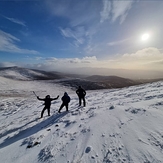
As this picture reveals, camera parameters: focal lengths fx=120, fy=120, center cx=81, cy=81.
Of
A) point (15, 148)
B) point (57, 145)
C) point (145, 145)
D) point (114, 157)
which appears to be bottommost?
point (15, 148)

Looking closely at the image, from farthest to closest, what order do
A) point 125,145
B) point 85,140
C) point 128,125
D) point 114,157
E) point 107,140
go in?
point 128,125
point 85,140
point 107,140
point 125,145
point 114,157

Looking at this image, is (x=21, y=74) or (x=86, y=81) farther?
(x=21, y=74)

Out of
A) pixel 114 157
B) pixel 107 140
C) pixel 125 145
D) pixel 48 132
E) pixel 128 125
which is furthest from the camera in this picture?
pixel 48 132

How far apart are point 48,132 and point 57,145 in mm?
1650

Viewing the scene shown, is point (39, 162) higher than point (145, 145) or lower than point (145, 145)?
lower

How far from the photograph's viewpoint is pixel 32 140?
580 cm

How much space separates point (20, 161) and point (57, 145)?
55.9 inches

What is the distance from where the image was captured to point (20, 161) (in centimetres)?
447

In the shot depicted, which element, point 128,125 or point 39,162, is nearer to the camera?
point 39,162

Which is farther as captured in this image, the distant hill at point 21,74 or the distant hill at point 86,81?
the distant hill at point 21,74

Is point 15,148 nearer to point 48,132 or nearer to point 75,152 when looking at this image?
point 48,132

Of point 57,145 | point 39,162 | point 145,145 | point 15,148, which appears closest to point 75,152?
point 57,145

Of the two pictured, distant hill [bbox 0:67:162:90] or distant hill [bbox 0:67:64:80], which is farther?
distant hill [bbox 0:67:64:80]

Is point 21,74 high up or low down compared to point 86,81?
up
